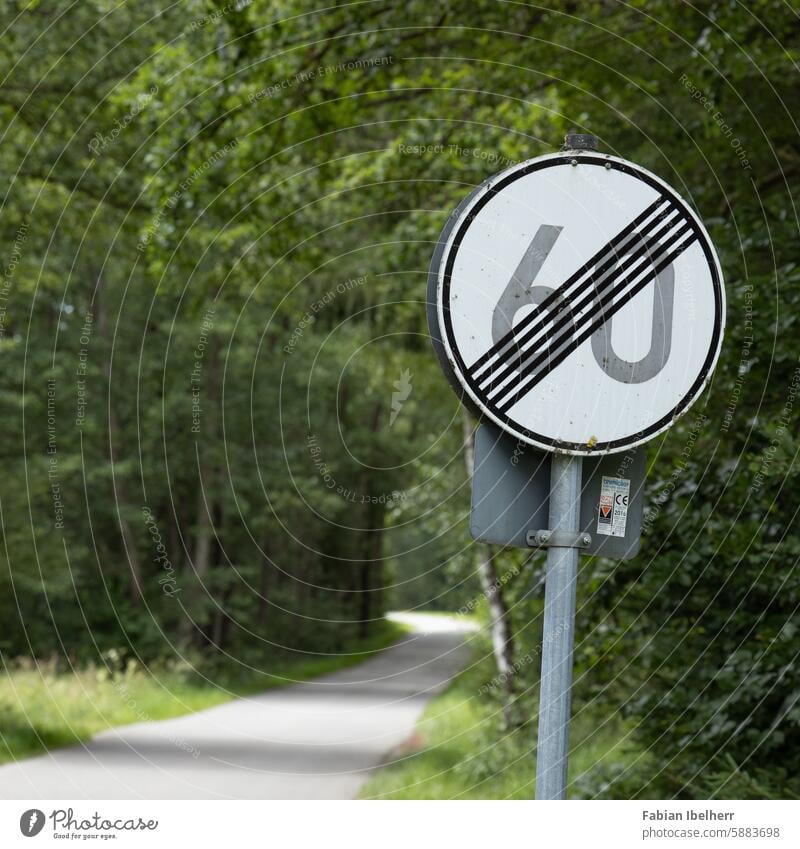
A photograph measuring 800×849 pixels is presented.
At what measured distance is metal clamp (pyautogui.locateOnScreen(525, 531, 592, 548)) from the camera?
1.78 meters

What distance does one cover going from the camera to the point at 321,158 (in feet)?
26.8

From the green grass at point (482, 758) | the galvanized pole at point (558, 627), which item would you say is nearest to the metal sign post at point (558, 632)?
the galvanized pole at point (558, 627)

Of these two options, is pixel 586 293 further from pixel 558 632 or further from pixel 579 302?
pixel 558 632

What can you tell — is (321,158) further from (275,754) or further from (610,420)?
(610,420)

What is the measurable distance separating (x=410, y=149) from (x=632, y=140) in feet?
5.23

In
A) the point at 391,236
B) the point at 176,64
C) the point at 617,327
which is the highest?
the point at 176,64

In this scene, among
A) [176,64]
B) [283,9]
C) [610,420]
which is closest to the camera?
[610,420]

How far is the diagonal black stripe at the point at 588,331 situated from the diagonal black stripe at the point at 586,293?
19 millimetres

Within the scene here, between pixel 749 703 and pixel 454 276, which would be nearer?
pixel 454 276

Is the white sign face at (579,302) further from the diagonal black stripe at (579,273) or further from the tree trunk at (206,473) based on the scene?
the tree trunk at (206,473)

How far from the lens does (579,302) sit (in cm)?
181

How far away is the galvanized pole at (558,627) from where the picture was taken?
68.8 inches

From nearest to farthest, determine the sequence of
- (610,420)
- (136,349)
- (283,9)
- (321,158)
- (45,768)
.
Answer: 1. (610,420)
2. (283,9)
3. (321,158)
4. (45,768)
5. (136,349)

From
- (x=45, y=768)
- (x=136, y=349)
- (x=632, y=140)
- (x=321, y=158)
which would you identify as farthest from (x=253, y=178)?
(x=136, y=349)
